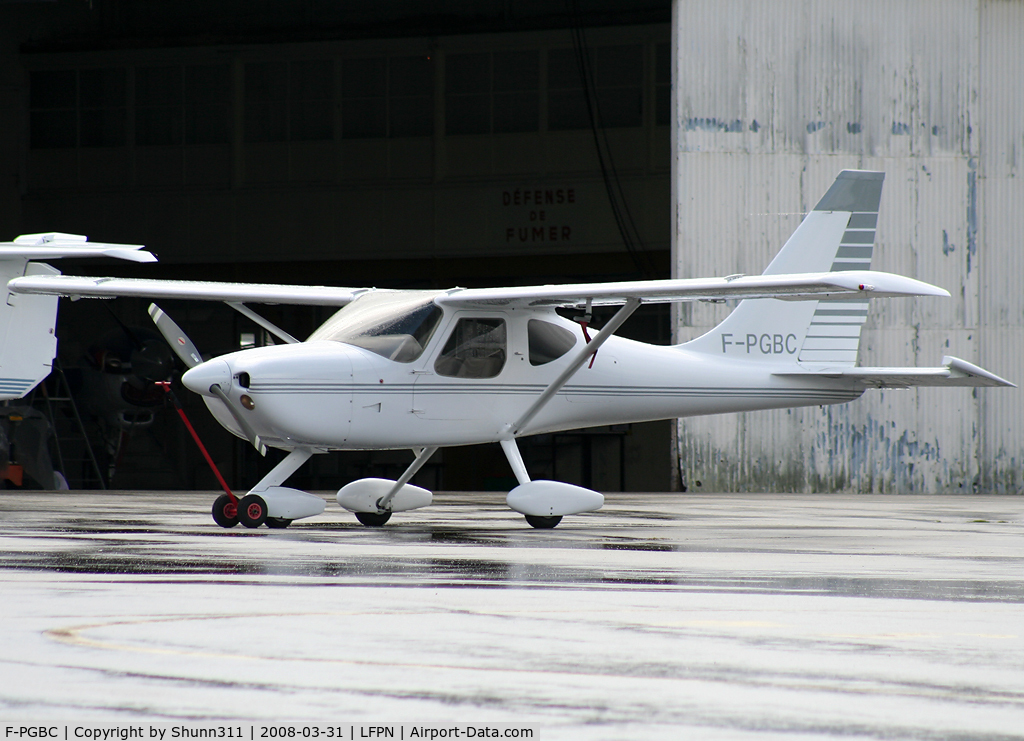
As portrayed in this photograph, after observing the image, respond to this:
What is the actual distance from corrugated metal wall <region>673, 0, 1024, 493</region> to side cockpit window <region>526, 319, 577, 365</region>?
6396 millimetres

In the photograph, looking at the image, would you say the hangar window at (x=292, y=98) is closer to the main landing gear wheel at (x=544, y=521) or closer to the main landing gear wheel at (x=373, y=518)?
the main landing gear wheel at (x=373, y=518)

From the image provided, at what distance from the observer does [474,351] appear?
31.7 ft

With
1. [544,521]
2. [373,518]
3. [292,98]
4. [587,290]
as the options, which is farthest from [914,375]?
[292,98]

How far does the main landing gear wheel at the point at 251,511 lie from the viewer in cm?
903

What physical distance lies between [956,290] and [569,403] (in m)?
8.70

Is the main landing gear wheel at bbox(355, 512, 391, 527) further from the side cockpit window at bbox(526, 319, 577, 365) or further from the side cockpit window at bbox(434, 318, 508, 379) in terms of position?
the side cockpit window at bbox(526, 319, 577, 365)

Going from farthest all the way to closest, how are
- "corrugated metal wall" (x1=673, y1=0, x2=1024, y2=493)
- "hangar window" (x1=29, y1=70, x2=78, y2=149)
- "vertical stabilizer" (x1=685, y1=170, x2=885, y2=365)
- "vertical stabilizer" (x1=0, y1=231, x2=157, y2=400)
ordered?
"hangar window" (x1=29, y1=70, x2=78, y2=149) → "corrugated metal wall" (x1=673, y1=0, x2=1024, y2=493) → "vertical stabilizer" (x1=0, y1=231, x2=157, y2=400) → "vertical stabilizer" (x1=685, y1=170, x2=885, y2=365)

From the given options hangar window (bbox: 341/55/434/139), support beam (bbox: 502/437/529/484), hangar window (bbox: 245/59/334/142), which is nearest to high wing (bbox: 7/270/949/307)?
support beam (bbox: 502/437/529/484)

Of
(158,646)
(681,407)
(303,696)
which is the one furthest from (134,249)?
(303,696)

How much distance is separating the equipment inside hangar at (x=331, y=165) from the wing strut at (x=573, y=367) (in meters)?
16.5

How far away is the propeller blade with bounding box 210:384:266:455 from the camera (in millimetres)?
8648

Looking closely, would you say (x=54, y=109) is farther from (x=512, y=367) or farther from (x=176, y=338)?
(x=512, y=367)

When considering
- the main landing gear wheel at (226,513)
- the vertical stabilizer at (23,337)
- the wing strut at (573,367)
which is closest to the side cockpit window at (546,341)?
the wing strut at (573,367)

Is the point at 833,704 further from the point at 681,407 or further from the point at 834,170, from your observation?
the point at 834,170
